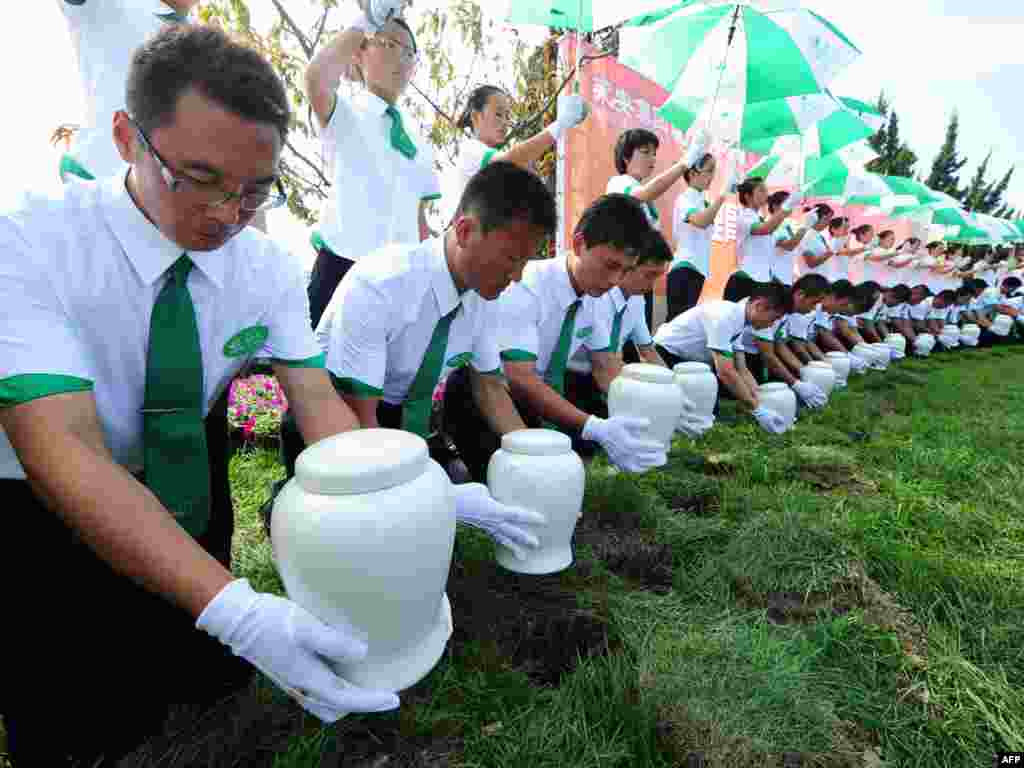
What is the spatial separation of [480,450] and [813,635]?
65.6 inches

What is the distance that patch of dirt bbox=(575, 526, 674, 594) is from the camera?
2.01 m

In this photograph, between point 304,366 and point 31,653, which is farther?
point 304,366

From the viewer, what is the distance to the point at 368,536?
3.76 feet

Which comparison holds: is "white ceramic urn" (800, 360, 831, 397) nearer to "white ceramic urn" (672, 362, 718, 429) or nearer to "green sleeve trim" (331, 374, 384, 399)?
"white ceramic urn" (672, 362, 718, 429)

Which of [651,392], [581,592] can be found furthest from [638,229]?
[581,592]

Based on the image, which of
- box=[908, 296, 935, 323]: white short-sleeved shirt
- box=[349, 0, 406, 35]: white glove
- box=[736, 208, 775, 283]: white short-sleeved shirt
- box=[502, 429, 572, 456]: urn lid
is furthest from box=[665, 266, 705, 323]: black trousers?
box=[908, 296, 935, 323]: white short-sleeved shirt

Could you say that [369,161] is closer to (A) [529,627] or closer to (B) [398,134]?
(B) [398,134]

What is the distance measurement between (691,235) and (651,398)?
2588 millimetres

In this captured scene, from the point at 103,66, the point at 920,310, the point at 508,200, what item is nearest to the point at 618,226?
the point at 508,200

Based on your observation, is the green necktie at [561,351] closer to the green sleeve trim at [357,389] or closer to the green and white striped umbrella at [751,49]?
the green sleeve trim at [357,389]

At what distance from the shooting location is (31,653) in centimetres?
128

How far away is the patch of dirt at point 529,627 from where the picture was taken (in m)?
1.55

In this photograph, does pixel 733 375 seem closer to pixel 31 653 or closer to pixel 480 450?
pixel 480 450

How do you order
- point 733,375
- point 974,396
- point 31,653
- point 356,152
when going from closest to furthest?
point 31,653, point 356,152, point 733,375, point 974,396
